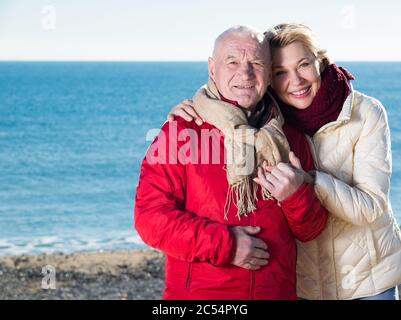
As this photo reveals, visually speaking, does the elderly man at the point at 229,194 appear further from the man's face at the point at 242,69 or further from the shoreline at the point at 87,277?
the shoreline at the point at 87,277

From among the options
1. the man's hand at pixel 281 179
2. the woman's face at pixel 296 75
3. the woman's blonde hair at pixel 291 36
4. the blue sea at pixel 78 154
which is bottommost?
the blue sea at pixel 78 154

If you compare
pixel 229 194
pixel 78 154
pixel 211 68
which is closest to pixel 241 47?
pixel 211 68

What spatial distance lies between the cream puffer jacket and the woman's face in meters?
0.14

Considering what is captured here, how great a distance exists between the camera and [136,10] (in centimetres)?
6744

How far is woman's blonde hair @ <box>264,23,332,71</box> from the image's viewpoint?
299cm

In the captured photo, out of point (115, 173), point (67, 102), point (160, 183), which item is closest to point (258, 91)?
point (160, 183)

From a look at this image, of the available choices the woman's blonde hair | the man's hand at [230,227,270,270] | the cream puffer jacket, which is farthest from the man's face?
the man's hand at [230,227,270,270]

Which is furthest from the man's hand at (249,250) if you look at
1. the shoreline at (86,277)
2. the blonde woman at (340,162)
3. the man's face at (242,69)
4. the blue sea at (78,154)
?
the blue sea at (78,154)

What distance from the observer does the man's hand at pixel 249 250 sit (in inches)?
108

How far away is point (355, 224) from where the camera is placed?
3008 millimetres

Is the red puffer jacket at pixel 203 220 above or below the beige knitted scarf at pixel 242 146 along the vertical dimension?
below

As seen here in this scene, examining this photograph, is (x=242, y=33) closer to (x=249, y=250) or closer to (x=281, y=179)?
(x=281, y=179)

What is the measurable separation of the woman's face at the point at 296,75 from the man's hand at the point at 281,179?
0.32 meters

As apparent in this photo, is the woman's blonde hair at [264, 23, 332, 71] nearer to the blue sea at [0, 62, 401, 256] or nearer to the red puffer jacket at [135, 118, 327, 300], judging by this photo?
the red puffer jacket at [135, 118, 327, 300]
